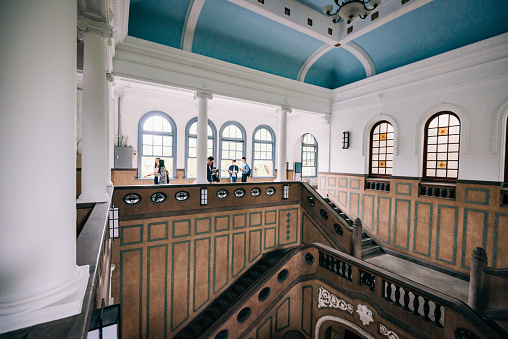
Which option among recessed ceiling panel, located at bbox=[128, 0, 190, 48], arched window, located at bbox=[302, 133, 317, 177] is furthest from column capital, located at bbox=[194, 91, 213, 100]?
arched window, located at bbox=[302, 133, 317, 177]

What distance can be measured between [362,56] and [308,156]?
701 centimetres

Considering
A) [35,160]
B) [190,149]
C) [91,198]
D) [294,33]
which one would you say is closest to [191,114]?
[190,149]

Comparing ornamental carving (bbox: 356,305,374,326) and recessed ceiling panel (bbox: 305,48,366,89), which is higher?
recessed ceiling panel (bbox: 305,48,366,89)

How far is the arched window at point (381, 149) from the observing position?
7953 mm

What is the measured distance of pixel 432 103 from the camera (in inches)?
270

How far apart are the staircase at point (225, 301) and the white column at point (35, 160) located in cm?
532

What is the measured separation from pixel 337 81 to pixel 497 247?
7061mm

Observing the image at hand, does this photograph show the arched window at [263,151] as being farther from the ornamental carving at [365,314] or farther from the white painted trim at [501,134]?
the white painted trim at [501,134]

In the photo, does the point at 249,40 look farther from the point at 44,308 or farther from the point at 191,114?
the point at 44,308

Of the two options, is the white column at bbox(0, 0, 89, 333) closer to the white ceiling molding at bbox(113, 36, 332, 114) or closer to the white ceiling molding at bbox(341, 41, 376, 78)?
the white ceiling molding at bbox(113, 36, 332, 114)

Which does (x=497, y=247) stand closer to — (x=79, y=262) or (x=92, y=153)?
(x=79, y=262)

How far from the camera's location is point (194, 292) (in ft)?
21.0

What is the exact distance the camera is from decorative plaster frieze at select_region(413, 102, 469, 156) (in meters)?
6.17

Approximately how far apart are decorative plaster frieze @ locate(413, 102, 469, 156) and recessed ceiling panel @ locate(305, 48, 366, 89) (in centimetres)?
264
